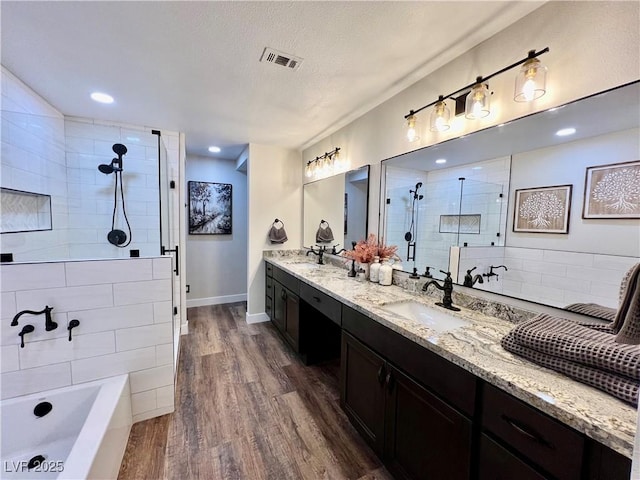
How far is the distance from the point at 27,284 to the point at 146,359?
0.82m

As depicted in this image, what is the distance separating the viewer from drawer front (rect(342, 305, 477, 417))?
1.01 metres

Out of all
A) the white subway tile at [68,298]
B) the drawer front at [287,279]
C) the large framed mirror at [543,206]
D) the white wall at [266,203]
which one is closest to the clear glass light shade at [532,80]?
the large framed mirror at [543,206]

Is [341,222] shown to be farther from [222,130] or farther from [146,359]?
[146,359]

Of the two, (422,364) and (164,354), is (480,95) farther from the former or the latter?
(164,354)

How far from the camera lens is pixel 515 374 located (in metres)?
0.90

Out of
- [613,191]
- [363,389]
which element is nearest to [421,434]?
[363,389]

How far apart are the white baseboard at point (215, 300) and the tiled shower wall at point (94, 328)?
247 centimetres

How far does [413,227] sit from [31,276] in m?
2.50

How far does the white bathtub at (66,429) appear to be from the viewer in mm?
1269

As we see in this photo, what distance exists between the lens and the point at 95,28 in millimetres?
1424

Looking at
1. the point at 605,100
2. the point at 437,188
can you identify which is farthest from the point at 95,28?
the point at 605,100

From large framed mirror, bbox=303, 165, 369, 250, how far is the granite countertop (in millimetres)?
1082

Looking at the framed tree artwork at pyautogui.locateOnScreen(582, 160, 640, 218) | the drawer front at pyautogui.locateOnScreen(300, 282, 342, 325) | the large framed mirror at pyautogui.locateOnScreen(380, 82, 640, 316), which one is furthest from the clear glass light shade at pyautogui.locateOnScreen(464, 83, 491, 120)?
the drawer front at pyautogui.locateOnScreen(300, 282, 342, 325)

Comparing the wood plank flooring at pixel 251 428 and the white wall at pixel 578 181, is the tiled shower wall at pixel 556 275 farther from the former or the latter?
the wood plank flooring at pixel 251 428
